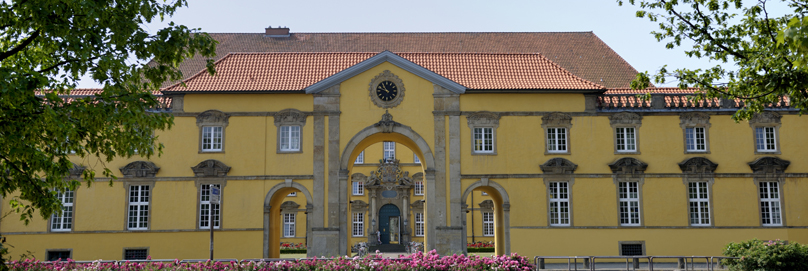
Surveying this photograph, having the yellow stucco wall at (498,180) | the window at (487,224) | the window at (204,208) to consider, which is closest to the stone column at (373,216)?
the window at (487,224)

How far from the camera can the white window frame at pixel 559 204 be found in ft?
98.0

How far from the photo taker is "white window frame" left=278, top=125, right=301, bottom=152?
29984 millimetres

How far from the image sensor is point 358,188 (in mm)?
51469

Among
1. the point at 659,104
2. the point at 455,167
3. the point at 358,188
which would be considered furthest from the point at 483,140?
the point at 358,188

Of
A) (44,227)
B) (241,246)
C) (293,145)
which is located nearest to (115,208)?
(44,227)

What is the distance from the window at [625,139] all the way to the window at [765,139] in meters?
5.41

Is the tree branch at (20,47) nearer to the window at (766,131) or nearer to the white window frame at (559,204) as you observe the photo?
the white window frame at (559,204)

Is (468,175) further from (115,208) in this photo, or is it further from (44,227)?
(44,227)

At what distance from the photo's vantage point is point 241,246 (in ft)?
95.9

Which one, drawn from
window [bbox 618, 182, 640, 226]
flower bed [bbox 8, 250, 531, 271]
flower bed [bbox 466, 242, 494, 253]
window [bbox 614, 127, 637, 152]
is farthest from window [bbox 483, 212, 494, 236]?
flower bed [bbox 8, 250, 531, 271]

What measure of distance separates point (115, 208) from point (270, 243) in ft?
21.8

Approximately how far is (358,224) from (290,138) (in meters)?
21.8

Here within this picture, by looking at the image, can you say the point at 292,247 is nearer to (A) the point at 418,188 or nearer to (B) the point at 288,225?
(B) the point at 288,225

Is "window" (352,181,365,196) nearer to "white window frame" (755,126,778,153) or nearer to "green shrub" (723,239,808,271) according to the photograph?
"white window frame" (755,126,778,153)
